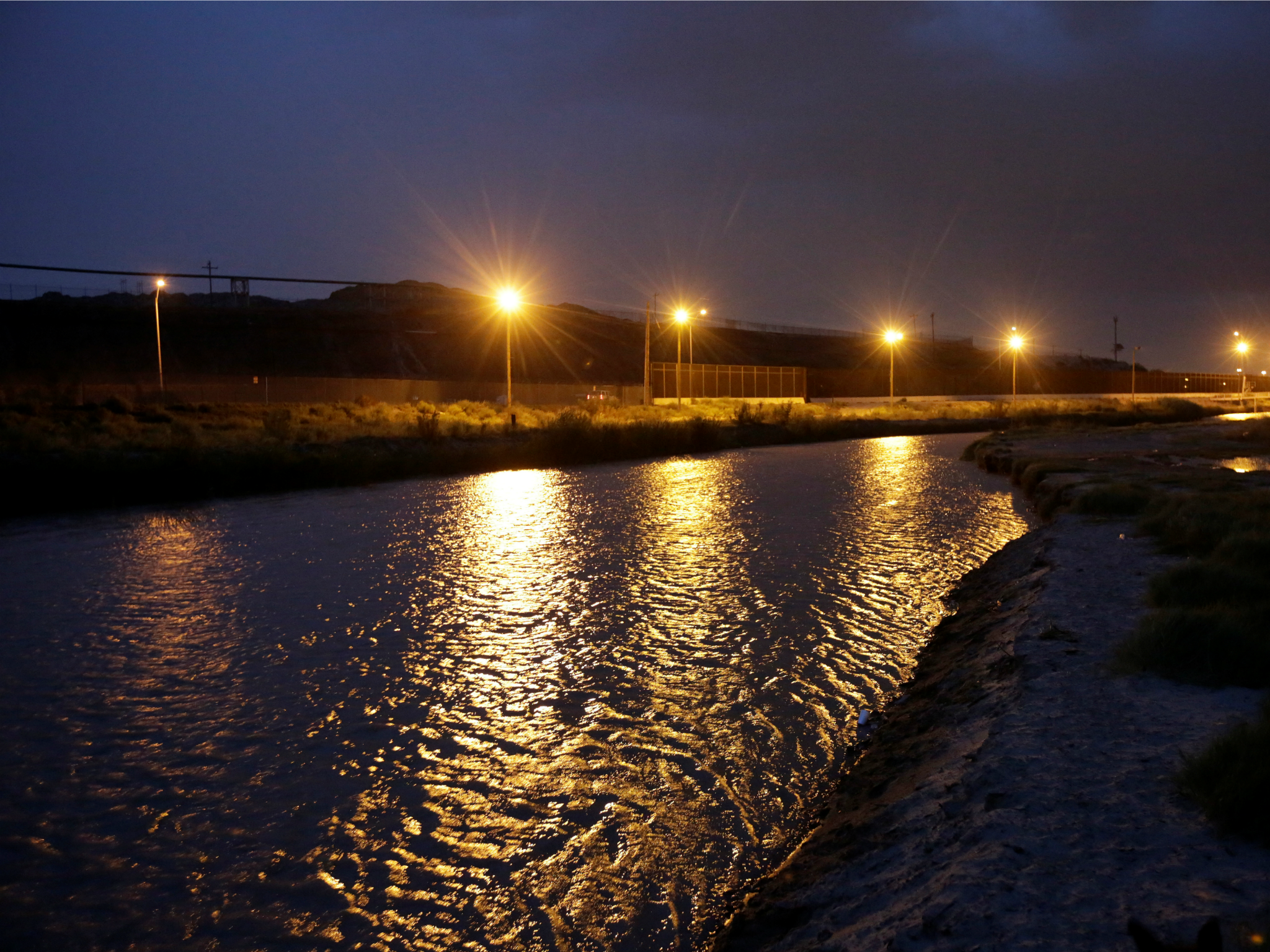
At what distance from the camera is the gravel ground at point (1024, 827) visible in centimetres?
344

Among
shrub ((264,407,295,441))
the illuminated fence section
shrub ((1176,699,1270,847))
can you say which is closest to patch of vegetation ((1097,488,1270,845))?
shrub ((1176,699,1270,847))

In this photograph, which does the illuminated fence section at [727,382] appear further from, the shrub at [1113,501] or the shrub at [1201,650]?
the shrub at [1201,650]

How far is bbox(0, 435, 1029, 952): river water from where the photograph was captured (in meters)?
4.59

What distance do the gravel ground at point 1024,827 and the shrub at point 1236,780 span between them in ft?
0.23

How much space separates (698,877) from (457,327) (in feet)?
332

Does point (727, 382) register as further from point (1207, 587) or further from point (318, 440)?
point (1207, 587)

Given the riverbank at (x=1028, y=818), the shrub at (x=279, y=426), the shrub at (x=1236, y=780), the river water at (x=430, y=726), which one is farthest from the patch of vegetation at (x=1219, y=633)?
the shrub at (x=279, y=426)

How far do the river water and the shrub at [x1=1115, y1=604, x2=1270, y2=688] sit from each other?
1.84 metres

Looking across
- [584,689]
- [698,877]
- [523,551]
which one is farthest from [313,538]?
[698,877]

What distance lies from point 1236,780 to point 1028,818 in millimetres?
799

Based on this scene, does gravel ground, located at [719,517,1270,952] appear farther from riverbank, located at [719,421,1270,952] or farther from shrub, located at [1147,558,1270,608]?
shrub, located at [1147,558,1270,608]

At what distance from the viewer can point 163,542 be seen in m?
14.7

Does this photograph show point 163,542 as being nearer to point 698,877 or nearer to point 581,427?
point 698,877

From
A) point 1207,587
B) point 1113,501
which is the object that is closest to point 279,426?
point 1113,501
